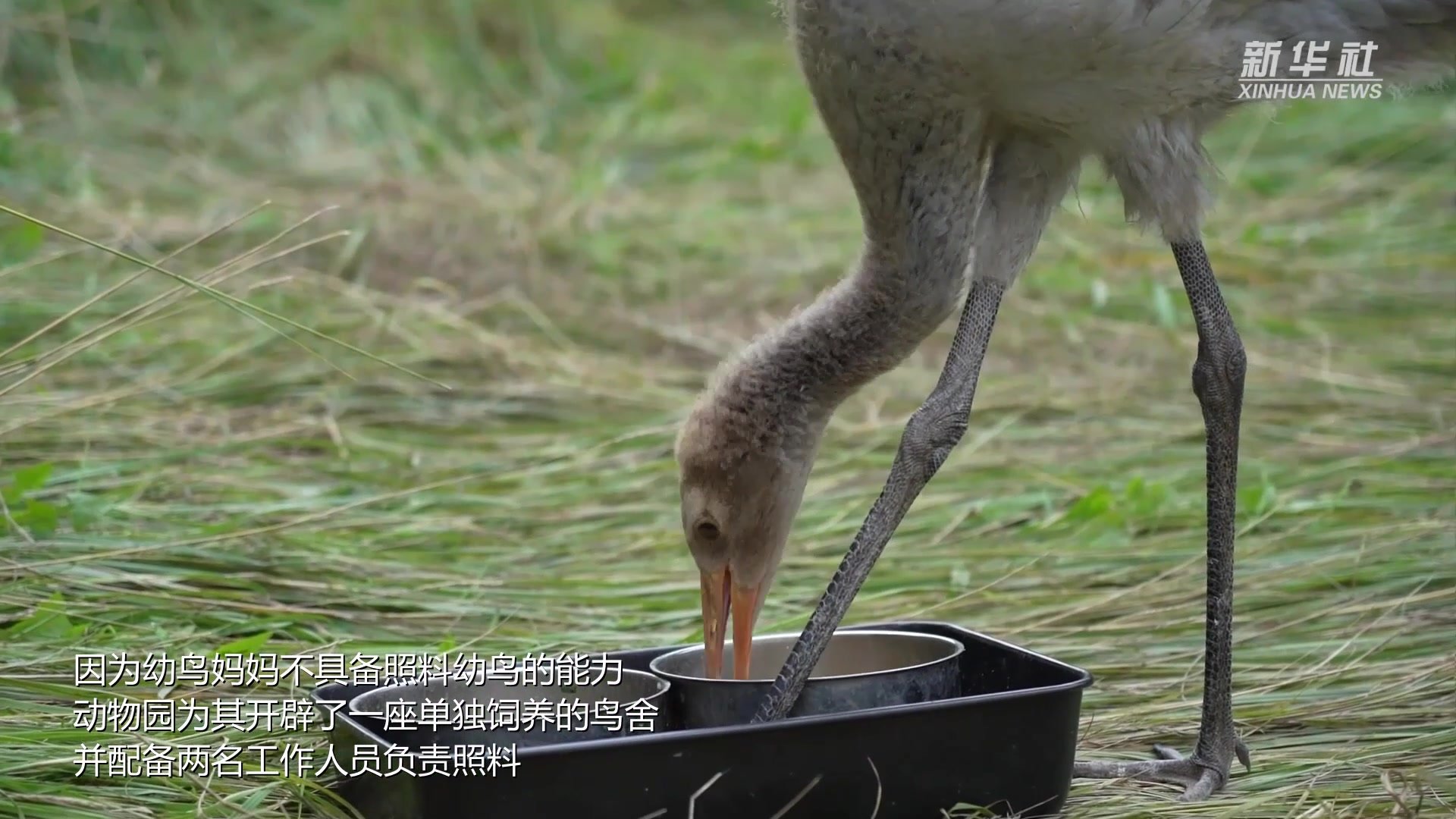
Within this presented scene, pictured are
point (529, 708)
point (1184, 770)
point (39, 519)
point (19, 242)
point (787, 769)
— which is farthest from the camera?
point (19, 242)

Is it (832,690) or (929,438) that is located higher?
(929,438)

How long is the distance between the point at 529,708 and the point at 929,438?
3.20 feet

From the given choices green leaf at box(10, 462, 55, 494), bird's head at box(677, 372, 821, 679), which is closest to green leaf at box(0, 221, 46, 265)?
green leaf at box(10, 462, 55, 494)

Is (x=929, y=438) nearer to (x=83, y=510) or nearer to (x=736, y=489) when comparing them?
(x=736, y=489)

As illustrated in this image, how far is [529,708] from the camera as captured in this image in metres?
3.06

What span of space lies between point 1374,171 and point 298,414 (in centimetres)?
533

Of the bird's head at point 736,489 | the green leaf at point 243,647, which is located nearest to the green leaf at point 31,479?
the green leaf at point 243,647

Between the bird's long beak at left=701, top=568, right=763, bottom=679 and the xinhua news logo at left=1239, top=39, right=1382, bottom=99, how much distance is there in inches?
55.9

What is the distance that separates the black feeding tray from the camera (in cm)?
261

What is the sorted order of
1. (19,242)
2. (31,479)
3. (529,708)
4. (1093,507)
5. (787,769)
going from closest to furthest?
(787,769)
(529,708)
(31,479)
(1093,507)
(19,242)

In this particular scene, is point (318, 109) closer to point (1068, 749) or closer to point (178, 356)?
point (178, 356)

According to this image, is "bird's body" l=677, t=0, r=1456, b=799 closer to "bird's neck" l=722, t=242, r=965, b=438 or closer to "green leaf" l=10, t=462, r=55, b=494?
"bird's neck" l=722, t=242, r=965, b=438

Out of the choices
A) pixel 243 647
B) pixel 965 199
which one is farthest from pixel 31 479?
pixel 965 199

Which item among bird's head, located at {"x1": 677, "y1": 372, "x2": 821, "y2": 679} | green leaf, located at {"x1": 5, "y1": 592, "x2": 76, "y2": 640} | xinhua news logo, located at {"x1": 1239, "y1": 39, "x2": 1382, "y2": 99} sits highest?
xinhua news logo, located at {"x1": 1239, "y1": 39, "x2": 1382, "y2": 99}
